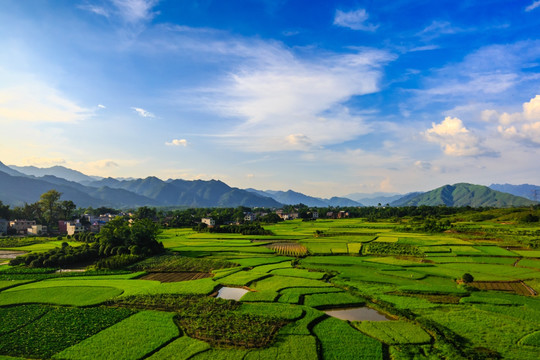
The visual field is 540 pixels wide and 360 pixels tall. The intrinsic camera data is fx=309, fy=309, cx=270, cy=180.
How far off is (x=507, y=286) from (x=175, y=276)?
38640 millimetres

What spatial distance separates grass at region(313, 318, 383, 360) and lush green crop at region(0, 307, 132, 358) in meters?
16.1

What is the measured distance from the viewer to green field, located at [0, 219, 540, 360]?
19.7 metres

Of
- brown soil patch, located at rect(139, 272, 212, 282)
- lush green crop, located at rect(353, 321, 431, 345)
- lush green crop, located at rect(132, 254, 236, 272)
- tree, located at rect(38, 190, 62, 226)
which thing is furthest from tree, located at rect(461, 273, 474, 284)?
tree, located at rect(38, 190, 62, 226)

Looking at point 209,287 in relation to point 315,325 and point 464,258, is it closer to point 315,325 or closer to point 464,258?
point 315,325

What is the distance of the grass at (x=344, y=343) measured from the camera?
18938 millimetres

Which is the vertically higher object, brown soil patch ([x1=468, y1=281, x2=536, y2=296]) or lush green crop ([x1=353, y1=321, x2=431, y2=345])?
brown soil patch ([x1=468, y1=281, x2=536, y2=296])

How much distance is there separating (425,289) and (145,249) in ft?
143

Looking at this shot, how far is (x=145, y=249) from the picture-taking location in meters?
53.7

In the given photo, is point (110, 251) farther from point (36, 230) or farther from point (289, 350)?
point (36, 230)

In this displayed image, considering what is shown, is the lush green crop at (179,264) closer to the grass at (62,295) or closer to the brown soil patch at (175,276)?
the brown soil patch at (175,276)

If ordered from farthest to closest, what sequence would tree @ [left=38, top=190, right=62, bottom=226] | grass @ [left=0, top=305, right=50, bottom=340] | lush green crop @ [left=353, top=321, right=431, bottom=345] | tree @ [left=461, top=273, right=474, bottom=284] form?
tree @ [left=38, top=190, right=62, bottom=226] < tree @ [left=461, top=273, right=474, bottom=284] < grass @ [left=0, top=305, right=50, bottom=340] < lush green crop @ [left=353, top=321, right=431, bottom=345]

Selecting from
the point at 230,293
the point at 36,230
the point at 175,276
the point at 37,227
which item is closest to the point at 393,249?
the point at 230,293

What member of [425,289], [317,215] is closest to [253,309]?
[425,289]

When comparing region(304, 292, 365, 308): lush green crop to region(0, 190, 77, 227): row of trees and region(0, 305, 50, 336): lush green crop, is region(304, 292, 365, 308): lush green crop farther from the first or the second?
region(0, 190, 77, 227): row of trees
